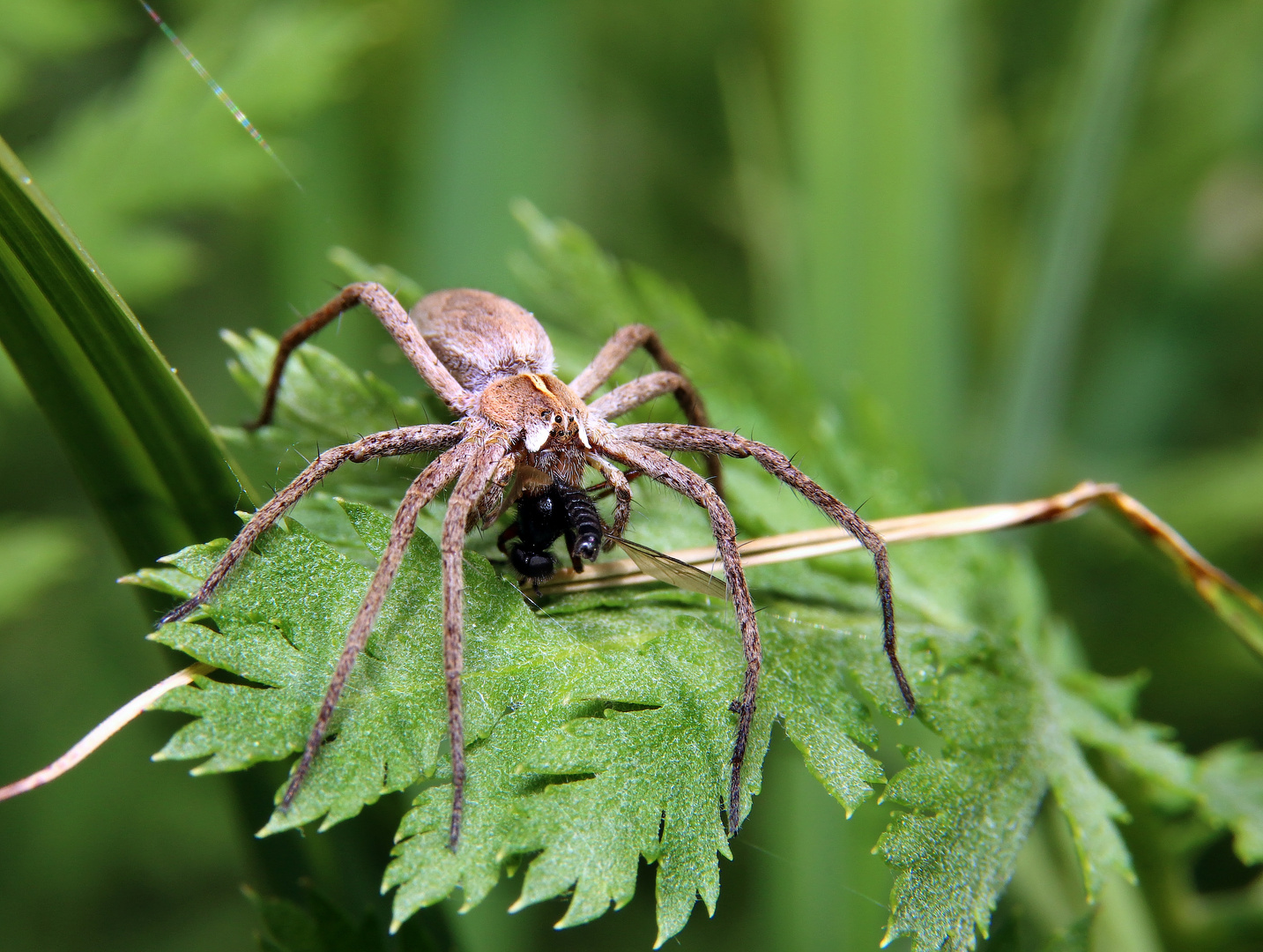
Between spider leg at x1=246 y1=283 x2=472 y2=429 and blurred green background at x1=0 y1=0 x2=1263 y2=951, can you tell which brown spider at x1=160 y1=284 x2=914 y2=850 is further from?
blurred green background at x1=0 y1=0 x2=1263 y2=951

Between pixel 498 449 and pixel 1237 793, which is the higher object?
pixel 498 449

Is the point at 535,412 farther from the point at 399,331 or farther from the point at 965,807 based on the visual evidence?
the point at 965,807

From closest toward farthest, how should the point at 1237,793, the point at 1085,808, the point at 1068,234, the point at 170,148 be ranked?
the point at 1085,808 → the point at 1237,793 → the point at 170,148 → the point at 1068,234

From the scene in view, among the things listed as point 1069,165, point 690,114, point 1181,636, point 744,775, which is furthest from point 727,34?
point 744,775

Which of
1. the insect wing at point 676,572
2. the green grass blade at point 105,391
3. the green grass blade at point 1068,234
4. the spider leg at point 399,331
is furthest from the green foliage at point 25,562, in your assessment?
the green grass blade at point 1068,234

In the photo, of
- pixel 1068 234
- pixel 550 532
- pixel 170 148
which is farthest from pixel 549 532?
pixel 1068 234

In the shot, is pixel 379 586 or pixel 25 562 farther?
pixel 25 562
